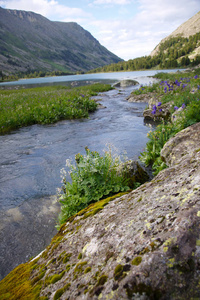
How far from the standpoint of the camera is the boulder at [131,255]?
1431 mm

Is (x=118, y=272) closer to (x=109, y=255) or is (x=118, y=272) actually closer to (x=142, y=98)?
(x=109, y=255)

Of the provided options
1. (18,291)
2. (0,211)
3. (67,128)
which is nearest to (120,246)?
(18,291)

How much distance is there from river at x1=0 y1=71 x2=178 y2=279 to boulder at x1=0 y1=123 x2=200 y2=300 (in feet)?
7.14

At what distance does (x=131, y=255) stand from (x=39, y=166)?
8079 mm

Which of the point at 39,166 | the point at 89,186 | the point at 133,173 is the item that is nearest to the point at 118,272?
the point at 89,186

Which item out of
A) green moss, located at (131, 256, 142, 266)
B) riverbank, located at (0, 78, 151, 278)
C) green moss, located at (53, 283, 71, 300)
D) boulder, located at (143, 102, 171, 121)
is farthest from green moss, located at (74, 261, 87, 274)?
boulder, located at (143, 102, 171, 121)

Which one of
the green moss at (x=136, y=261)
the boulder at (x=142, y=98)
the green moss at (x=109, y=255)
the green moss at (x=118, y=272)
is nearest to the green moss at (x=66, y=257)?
the green moss at (x=109, y=255)

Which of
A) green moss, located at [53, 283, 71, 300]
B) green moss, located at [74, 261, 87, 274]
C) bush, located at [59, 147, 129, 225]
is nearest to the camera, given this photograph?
green moss, located at [53, 283, 71, 300]

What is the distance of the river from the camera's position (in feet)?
15.9

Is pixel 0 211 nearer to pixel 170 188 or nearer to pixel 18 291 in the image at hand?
pixel 18 291

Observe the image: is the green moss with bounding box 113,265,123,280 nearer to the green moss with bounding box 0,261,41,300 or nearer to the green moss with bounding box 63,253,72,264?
the green moss with bounding box 63,253,72,264

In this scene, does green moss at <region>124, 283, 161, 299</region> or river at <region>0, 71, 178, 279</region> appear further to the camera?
river at <region>0, 71, 178, 279</region>

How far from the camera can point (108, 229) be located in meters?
2.33

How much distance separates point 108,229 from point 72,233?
0.83 meters
